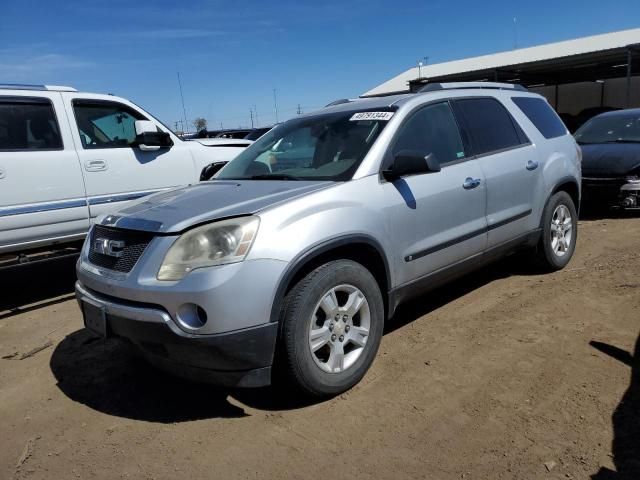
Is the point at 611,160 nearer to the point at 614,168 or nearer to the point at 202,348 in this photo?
the point at 614,168

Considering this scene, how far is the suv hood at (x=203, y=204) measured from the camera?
9.75 ft

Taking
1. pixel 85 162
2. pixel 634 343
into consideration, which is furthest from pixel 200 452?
pixel 85 162

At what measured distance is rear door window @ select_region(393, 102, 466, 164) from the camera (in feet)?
12.7

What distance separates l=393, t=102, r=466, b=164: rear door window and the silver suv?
0.01m

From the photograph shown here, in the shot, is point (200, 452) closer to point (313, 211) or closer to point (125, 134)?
point (313, 211)

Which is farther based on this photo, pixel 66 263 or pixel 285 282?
pixel 66 263

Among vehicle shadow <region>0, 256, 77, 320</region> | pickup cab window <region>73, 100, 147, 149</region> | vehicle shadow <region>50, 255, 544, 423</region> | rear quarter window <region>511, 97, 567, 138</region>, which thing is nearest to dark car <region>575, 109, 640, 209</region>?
rear quarter window <region>511, 97, 567, 138</region>

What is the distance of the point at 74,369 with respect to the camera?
393 cm

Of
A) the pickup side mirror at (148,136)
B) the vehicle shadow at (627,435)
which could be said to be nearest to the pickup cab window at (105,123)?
the pickup side mirror at (148,136)

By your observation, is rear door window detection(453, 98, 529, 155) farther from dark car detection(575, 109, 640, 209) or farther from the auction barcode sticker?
dark car detection(575, 109, 640, 209)

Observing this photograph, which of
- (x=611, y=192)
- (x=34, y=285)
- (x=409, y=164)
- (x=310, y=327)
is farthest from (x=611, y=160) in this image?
(x=34, y=285)

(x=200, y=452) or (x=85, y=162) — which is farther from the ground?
(x=85, y=162)

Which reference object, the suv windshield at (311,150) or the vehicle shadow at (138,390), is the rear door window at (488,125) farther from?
the vehicle shadow at (138,390)

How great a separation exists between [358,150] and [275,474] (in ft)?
6.91
